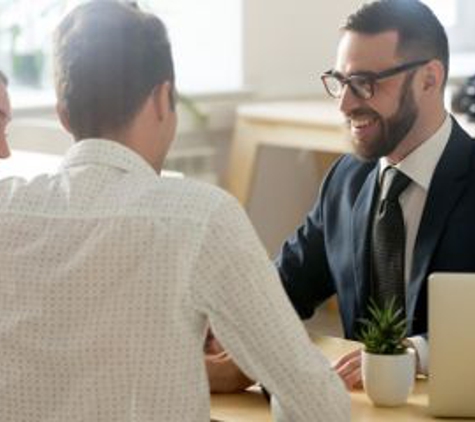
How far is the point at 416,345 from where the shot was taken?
Answer: 2336 mm

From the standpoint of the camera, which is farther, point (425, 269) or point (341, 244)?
point (341, 244)

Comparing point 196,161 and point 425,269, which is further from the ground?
point 425,269

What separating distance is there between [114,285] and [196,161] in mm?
3517

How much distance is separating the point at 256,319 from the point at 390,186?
3.50 feet

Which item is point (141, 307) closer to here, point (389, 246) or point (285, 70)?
point (389, 246)

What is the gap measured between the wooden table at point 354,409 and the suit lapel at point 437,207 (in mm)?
352

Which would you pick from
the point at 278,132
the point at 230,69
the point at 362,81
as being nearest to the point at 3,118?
the point at 362,81

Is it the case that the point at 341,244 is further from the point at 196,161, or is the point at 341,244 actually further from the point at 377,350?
the point at 196,161

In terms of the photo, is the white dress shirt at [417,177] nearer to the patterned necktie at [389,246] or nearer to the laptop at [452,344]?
the patterned necktie at [389,246]

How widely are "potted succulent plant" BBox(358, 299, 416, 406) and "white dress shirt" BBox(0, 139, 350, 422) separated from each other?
0.39 metres

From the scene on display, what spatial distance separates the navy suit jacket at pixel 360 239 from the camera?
103 inches

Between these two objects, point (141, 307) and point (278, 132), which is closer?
point (141, 307)

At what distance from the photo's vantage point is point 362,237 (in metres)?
2.74

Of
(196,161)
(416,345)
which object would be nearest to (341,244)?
(416,345)
